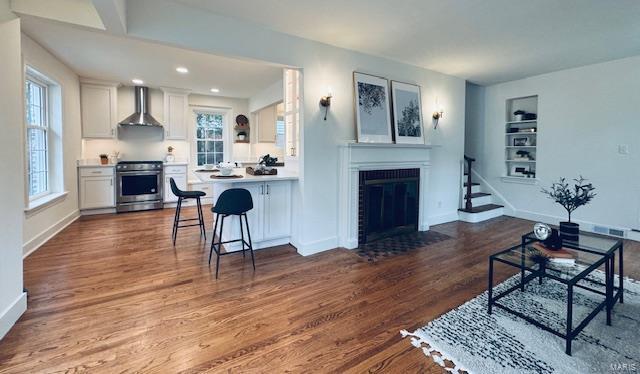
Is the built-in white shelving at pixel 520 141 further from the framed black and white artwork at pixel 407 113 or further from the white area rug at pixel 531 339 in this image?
the white area rug at pixel 531 339

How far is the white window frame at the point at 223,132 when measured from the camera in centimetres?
704

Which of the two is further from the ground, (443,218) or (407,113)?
(407,113)

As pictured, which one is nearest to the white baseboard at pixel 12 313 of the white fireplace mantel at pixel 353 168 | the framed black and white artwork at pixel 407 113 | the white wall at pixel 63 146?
the white wall at pixel 63 146

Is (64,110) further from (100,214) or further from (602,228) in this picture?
(602,228)

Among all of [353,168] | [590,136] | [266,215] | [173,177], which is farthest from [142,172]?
[590,136]

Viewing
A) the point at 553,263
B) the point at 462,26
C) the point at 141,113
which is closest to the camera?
the point at 553,263

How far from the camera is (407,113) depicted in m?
4.48

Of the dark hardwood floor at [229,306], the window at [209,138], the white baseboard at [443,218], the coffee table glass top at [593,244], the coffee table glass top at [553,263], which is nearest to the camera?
the dark hardwood floor at [229,306]

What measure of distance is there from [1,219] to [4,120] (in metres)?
0.66

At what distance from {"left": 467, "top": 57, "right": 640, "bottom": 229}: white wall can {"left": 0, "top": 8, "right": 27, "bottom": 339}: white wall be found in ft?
22.1

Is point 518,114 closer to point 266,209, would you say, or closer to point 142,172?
point 266,209

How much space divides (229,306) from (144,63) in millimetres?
4068

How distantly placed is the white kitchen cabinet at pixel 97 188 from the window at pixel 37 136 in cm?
100

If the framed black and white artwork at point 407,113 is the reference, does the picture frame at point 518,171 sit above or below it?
below
